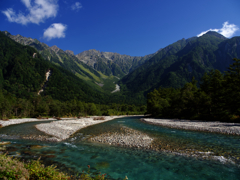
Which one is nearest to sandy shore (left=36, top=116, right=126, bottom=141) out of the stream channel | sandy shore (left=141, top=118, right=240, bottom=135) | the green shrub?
the stream channel

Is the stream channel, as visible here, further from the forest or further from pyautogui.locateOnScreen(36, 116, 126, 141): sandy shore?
the forest

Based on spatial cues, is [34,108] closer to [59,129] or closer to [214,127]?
[59,129]

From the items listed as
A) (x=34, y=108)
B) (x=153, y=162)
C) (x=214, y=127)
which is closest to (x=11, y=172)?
(x=153, y=162)

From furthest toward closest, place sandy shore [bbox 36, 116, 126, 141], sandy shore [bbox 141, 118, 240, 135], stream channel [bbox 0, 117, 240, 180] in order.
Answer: sandy shore [bbox 141, 118, 240, 135]
sandy shore [bbox 36, 116, 126, 141]
stream channel [bbox 0, 117, 240, 180]

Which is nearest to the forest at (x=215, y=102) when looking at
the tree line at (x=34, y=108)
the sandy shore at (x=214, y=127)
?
the sandy shore at (x=214, y=127)

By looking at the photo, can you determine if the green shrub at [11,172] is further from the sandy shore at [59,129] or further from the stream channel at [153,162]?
the sandy shore at [59,129]

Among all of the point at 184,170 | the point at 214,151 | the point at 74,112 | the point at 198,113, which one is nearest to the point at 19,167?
the point at 184,170

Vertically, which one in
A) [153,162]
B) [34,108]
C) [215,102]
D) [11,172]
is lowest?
[153,162]

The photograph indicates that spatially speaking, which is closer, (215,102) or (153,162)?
(153,162)

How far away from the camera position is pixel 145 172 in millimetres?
10539

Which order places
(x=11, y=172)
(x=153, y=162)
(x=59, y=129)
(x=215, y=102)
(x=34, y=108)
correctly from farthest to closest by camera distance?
(x=34, y=108) < (x=215, y=102) < (x=59, y=129) < (x=153, y=162) < (x=11, y=172)

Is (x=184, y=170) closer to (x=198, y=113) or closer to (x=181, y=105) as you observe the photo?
(x=198, y=113)

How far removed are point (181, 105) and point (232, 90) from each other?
23.1m

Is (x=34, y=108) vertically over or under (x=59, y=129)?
over
